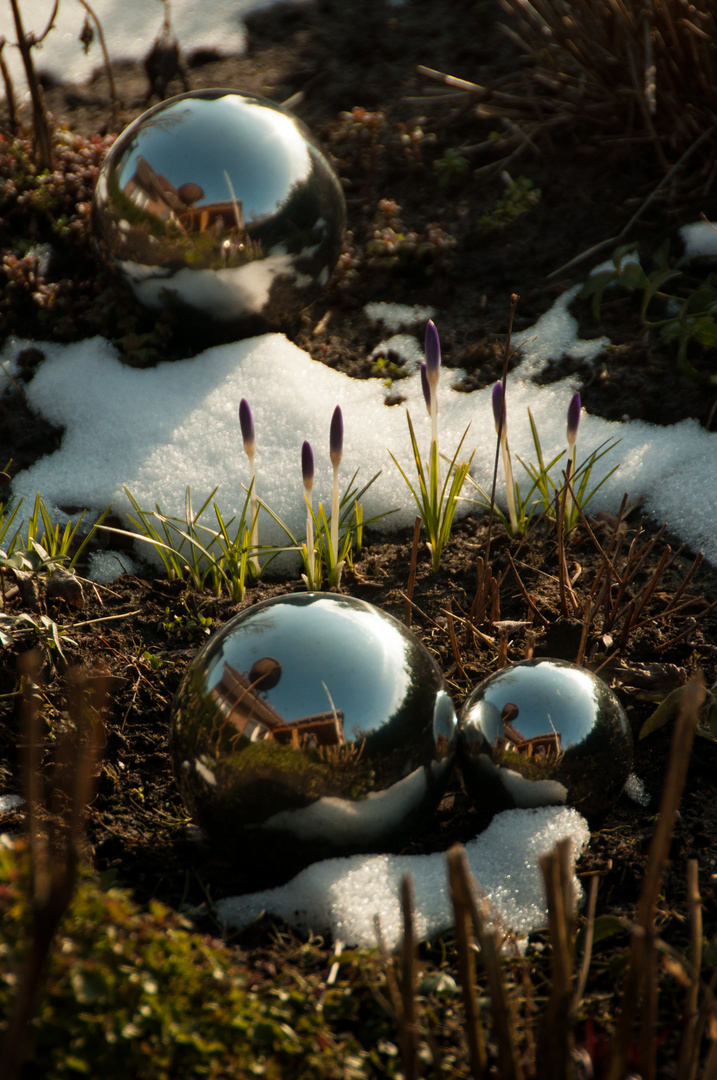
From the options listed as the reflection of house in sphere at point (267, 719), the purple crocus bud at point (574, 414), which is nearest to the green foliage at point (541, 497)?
the purple crocus bud at point (574, 414)

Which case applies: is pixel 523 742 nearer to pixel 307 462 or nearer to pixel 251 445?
pixel 307 462

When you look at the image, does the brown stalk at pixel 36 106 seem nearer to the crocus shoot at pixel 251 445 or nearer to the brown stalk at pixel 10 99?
the brown stalk at pixel 10 99

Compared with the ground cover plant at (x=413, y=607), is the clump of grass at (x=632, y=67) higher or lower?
higher

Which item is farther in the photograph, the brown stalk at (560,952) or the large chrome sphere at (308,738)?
the large chrome sphere at (308,738)

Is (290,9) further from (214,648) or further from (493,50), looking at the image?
(214,648)

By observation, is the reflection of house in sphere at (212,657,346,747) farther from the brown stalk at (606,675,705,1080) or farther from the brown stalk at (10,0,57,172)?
the brown stalk at (10,0,57,172)

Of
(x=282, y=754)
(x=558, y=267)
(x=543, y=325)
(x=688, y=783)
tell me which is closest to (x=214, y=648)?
(x=282, y=754)
